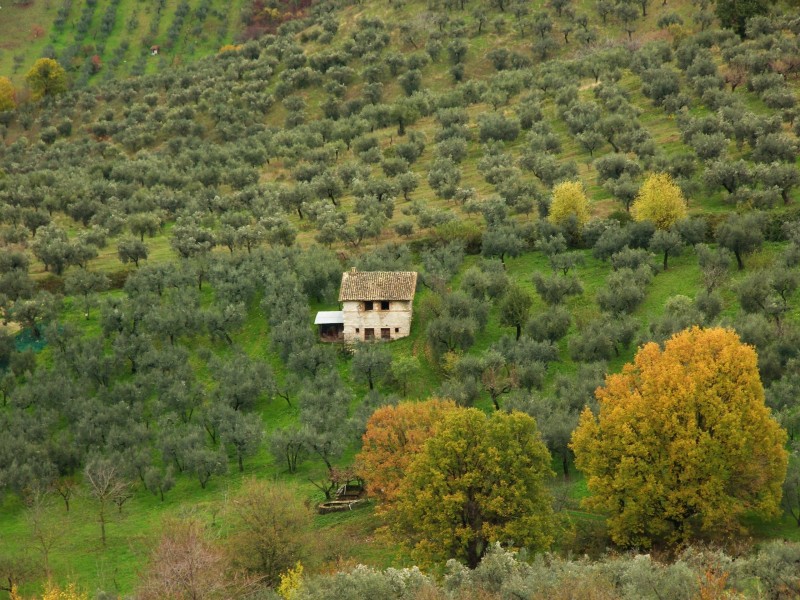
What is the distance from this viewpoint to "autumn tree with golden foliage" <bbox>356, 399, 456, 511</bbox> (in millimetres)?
57531

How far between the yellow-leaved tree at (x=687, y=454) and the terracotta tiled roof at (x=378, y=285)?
95.2ft

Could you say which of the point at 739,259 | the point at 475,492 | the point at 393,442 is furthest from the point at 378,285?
the point at 475,492

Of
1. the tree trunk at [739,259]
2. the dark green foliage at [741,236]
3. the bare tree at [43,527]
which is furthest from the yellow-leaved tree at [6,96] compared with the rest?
the tree trunk at [739,259]

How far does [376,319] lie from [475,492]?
31499mm

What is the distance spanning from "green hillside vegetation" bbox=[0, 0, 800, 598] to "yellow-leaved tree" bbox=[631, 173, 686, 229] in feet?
1.02

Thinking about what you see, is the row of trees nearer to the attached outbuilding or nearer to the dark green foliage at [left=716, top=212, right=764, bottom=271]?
the attached outbuilding

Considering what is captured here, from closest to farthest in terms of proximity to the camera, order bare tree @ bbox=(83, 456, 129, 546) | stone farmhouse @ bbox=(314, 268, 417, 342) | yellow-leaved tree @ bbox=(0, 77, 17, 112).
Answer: bare tree @ bbox=(83, 456, 129, 546) < stone farmhouse @ bbox=(314, 268, 417, 342) < yellow-leaved tree @ bbox=(0, 77, 17, 112)

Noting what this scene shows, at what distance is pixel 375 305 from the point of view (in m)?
81.0

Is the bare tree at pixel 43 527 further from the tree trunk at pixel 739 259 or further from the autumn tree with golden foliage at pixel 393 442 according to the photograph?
the tree trunk at pixel 739 259

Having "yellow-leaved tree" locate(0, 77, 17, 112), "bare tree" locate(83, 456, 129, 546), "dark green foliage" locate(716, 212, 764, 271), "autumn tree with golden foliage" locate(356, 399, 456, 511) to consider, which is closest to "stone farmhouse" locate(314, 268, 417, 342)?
"autumn tree with golden foliage" locate(356, 399, 456, 511)

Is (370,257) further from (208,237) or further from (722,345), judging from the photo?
(722,345)

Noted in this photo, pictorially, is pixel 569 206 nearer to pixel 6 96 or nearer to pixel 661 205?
pixel 661 205

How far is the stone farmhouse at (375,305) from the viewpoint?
80438 millimetres

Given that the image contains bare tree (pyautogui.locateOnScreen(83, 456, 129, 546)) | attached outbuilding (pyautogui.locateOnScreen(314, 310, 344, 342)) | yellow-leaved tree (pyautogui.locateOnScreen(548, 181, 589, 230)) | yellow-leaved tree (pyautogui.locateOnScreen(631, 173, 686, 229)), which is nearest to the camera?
bare tree (pyautogui.locateOnScreen(83, 456, 129, 546))
